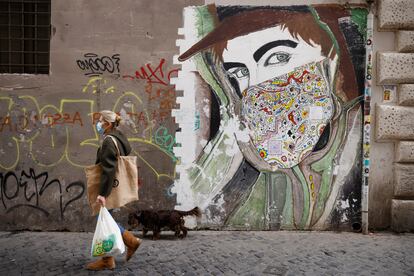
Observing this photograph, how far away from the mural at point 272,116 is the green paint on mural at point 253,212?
0.01 metres

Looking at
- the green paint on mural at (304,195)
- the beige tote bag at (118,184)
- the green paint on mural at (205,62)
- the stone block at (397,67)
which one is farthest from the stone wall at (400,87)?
the beige tote bag at (118,184)

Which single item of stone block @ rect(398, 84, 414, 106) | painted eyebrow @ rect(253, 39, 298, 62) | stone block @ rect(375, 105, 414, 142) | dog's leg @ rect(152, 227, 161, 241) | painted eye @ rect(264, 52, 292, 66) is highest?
painted eyebrow @ rect(253, 39, 298, 62)

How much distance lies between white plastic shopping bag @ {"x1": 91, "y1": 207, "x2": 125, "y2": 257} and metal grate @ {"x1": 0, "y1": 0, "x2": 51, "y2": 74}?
2923 millimetres

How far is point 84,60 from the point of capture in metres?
6.58

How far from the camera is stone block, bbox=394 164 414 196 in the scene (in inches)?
257

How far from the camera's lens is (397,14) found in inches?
256

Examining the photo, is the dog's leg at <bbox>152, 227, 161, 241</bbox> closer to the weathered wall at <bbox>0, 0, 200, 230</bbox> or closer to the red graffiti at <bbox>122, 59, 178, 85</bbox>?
the weathered wall at <bbox>0, 0, 200, 230</bbox>

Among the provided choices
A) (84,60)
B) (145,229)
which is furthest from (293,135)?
(84,60)

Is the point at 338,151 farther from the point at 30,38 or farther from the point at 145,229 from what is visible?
the point at 30,38

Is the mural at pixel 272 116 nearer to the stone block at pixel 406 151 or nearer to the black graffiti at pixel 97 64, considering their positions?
the stone block at pixel 406 151

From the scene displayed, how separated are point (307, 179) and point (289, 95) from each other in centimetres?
121

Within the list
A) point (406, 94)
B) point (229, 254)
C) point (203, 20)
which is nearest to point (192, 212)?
point (229, 254)

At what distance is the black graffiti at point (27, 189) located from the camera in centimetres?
655

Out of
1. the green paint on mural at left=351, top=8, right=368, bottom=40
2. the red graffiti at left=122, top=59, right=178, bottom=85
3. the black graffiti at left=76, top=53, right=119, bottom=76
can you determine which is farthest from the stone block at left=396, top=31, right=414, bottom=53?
the black graffiti at left=76, top=53, right=119, bottom=76
